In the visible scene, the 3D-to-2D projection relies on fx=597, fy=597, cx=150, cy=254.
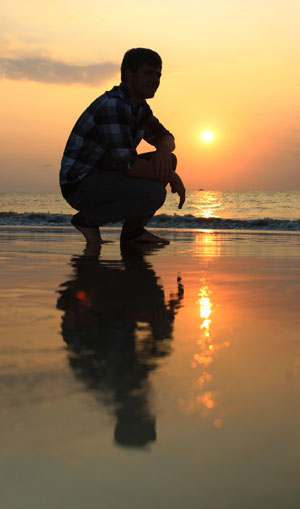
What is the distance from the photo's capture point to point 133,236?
4395 millimetres

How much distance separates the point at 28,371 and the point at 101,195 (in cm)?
296

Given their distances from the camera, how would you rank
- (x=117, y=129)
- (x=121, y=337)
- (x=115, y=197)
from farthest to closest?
(x=115, y=197) < (x=117, y=129) < (x=121, y=337)

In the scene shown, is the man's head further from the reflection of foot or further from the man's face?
the reflection of foot

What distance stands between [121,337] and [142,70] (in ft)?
9.01

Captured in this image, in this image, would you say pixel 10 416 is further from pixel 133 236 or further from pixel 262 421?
pixel 133 236

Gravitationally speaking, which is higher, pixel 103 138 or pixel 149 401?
pixel 103 138

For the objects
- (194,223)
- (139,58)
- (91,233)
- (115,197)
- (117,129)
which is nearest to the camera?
(117,129)

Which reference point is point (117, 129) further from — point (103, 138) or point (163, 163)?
→ point (163, 163)

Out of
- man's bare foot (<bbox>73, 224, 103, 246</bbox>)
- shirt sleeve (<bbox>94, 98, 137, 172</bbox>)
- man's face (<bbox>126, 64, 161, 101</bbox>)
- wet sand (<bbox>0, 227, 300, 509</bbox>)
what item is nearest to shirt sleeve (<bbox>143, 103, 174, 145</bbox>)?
man's face (<bbox>126, 64, 161, 101</bbox>)

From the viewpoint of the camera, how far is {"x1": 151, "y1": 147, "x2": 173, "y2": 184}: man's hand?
3.86 meters

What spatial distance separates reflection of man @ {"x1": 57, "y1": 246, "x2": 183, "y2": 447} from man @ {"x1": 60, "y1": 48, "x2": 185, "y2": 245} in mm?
1370

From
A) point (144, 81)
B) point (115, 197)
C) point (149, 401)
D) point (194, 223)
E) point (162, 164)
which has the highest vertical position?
point (144, 81)

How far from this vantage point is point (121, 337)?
1.37 metres

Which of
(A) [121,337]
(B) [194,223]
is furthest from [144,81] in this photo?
(B) [194,223]
